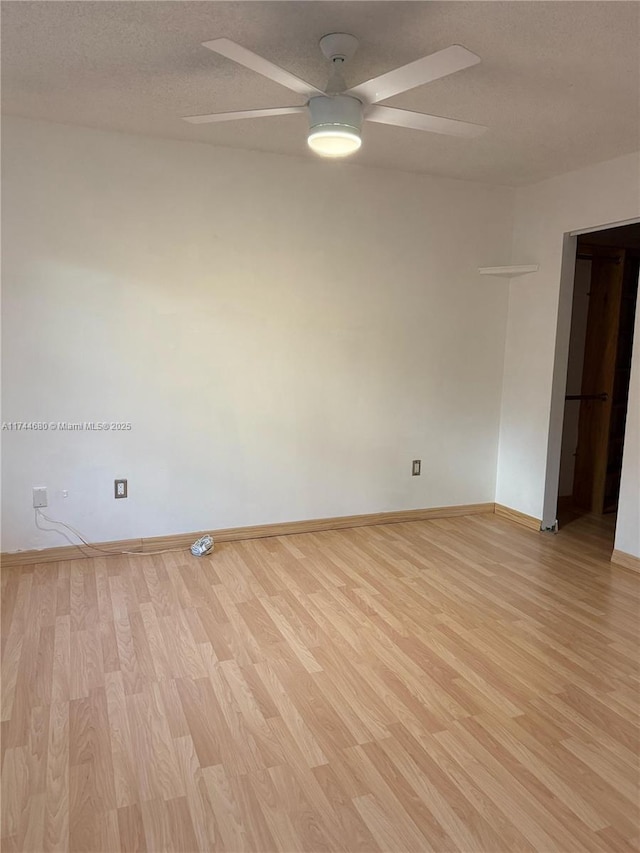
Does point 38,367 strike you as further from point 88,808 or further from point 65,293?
point 88,808

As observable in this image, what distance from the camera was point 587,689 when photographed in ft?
7.56

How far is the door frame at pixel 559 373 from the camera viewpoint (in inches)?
157

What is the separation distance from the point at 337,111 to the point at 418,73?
407 mm

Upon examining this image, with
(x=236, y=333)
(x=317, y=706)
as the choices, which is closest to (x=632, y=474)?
(x=317, y=706)

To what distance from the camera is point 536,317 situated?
4203mm

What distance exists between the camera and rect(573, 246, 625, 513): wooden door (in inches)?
183

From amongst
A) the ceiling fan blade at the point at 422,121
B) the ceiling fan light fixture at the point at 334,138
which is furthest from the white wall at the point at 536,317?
the ceiling fan light fixture at the point at 334,138

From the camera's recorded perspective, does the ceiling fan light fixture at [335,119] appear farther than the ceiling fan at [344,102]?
Yes

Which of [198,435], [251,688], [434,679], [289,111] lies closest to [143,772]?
[251,688]

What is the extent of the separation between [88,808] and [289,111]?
243cm

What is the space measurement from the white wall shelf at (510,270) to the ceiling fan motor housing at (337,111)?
2331mm

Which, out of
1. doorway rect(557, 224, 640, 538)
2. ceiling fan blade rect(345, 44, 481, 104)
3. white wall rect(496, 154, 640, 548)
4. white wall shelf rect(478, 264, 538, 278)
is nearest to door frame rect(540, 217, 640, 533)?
white wall rect(496, 154, 640, 548)

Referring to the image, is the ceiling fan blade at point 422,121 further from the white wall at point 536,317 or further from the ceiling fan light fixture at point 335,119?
the white wall at point 536,317

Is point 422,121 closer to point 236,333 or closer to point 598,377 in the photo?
point 236,333
